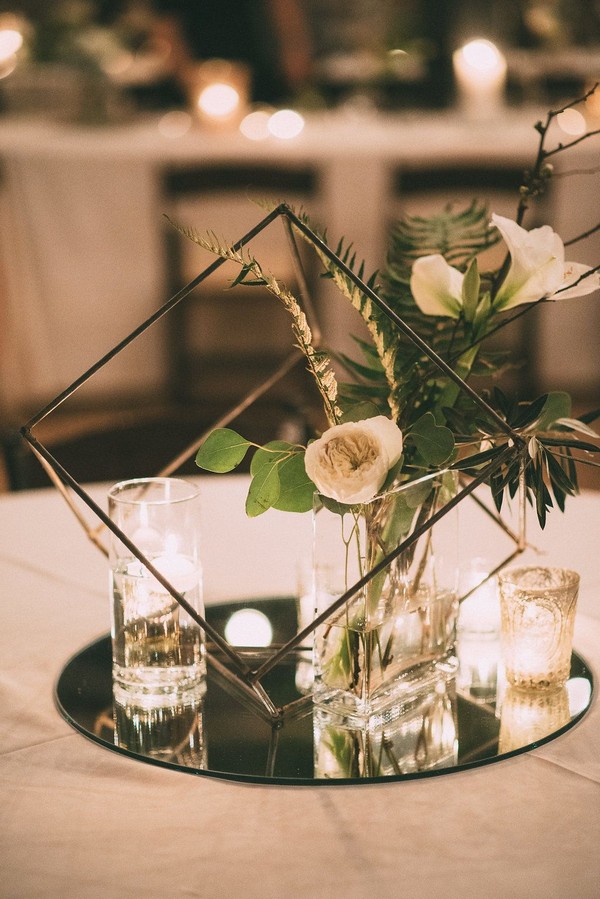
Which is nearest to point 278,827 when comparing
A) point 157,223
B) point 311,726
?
point 311,726

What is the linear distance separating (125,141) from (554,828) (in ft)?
12.0

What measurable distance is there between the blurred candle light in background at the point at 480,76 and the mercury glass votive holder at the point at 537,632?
4270mm

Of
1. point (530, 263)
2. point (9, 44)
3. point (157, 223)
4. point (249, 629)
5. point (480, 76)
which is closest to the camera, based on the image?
point (530, 263)

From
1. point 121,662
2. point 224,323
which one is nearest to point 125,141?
point 224,323

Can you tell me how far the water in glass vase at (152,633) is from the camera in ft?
2.58

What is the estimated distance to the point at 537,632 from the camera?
Result: 797 millimetres

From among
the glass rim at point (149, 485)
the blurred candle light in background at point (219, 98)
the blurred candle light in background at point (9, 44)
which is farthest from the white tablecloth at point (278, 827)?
the blurred candle light in background at point (9, 44)

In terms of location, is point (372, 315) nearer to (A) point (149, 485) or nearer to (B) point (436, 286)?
(B) point (436, 286)

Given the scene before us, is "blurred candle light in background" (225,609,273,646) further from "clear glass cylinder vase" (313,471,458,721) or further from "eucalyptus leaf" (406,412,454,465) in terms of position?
"eucalyptus leaf" (406,412,454,465)

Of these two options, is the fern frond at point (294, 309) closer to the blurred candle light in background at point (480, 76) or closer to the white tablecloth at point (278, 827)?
the white tablecloth at point (278, 827)

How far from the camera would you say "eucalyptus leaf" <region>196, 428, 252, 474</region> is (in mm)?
734

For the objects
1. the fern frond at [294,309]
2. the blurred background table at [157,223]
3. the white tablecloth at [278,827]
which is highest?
the blurred background table at [157,223]

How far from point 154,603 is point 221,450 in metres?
0.14

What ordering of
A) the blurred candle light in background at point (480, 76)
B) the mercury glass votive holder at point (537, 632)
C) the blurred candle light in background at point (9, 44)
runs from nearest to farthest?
the mercury glass votive holder at point (537, 632) → the blurred candle light in background at point (9, 44) → the blurred candle light in background at point (480, 76)
